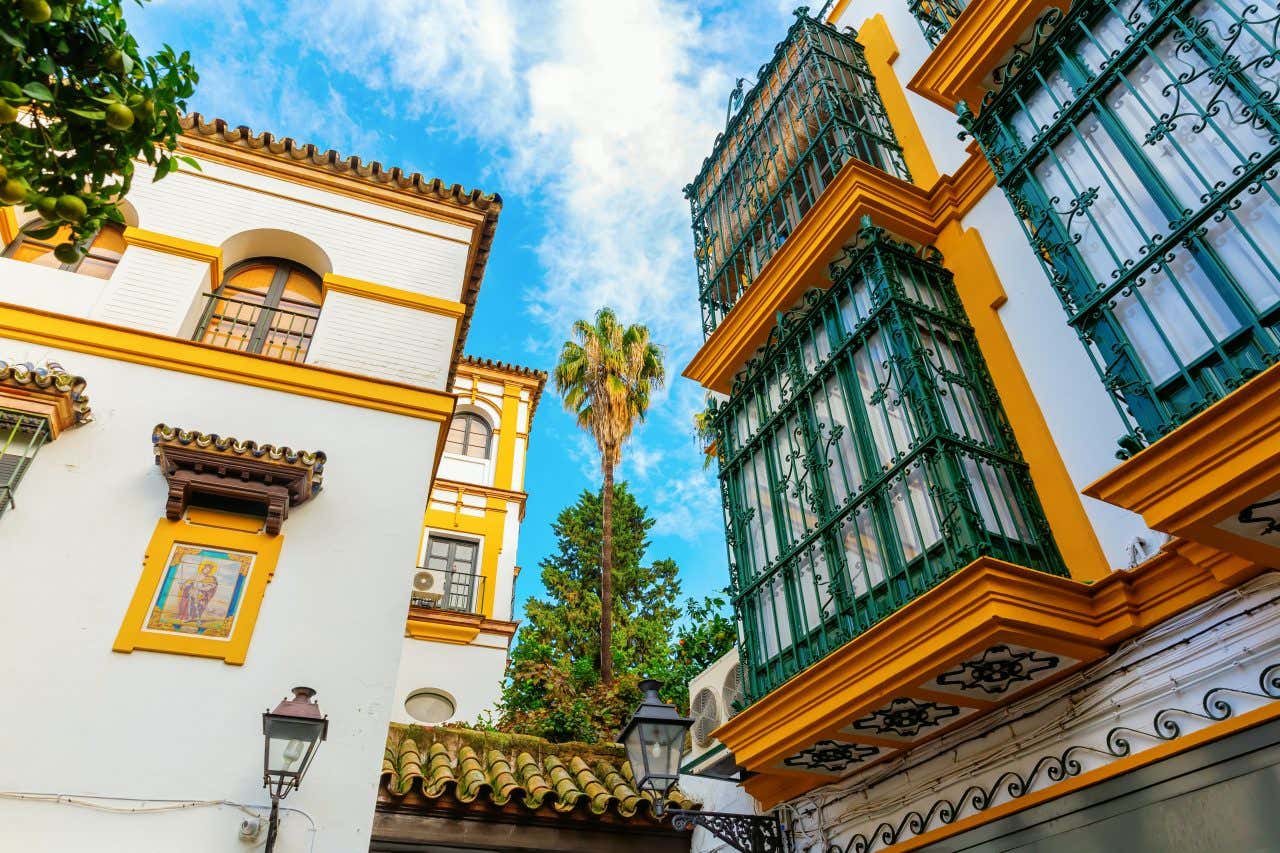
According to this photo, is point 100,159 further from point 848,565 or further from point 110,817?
point 848,565

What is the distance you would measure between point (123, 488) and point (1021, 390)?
702cm

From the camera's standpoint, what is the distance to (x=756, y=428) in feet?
26.3

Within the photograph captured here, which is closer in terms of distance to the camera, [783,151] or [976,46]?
[976,46]

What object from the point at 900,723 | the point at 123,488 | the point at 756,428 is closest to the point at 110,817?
the point at 123,488

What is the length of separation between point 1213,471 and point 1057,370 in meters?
A: 2.32

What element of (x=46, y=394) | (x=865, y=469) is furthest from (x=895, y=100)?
(x=46, y=394)

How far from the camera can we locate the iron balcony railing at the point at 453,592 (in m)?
17.5

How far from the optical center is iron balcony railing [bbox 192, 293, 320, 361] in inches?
325

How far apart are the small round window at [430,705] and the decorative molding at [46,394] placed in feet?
35.1

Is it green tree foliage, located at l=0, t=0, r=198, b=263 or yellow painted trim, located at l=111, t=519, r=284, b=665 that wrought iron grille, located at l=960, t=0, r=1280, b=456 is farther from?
yellow painted trim, located at l=111, t=519, r=284, b=665

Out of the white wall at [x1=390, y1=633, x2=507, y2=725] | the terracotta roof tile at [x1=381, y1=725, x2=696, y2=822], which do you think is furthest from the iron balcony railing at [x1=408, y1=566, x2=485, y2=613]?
the terracotta roof tile at [x1=381, y1=725, x2=696, y2=822]

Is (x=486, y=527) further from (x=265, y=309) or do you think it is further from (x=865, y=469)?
(x=865, y=469)

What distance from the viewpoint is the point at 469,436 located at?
20.6m

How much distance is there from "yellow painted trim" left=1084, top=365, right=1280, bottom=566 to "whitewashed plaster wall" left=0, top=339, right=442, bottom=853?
16.9ft
